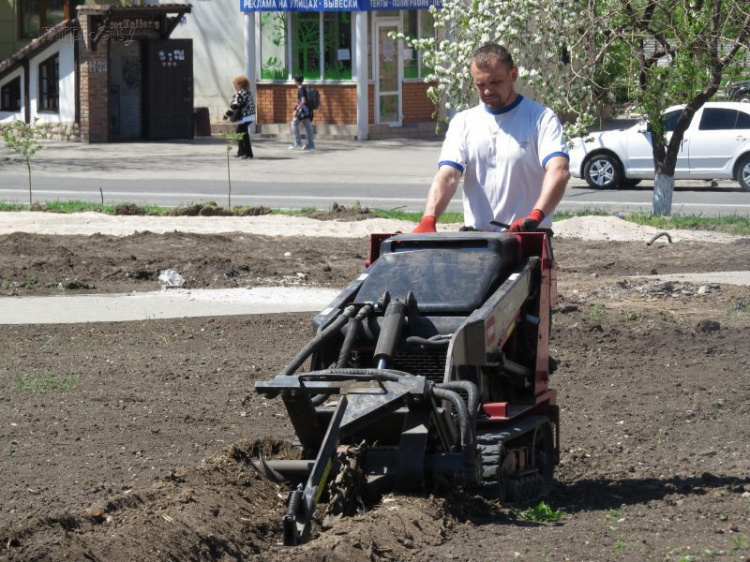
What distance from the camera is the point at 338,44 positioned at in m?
34.7

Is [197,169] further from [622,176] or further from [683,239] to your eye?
[683,239]

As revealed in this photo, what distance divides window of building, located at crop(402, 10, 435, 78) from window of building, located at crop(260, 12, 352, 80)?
1774 millimetres

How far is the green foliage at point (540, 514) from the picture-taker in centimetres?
562

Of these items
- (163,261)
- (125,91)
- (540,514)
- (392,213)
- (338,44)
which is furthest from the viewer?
(338,44)

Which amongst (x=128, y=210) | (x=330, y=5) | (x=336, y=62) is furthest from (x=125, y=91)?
(x=128, y=210)

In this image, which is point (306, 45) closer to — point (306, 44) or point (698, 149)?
Answer: point (306, 44)

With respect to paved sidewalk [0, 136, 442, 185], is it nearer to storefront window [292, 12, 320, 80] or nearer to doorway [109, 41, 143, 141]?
doorway [109, 41, 143, 141]

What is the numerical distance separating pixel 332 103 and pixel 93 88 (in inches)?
268

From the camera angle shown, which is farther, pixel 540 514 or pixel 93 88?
pixel 93 88

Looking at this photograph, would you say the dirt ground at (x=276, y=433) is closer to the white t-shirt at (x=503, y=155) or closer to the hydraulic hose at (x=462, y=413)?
the hydraulic hose at (x=462, y=413)

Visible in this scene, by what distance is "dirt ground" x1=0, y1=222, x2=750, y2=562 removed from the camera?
5.16m

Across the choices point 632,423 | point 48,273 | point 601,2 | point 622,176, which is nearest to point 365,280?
point 632,423

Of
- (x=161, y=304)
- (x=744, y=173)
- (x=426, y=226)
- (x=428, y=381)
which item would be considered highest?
(x=426, y=226)

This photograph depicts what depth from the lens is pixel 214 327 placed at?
10648 mm
